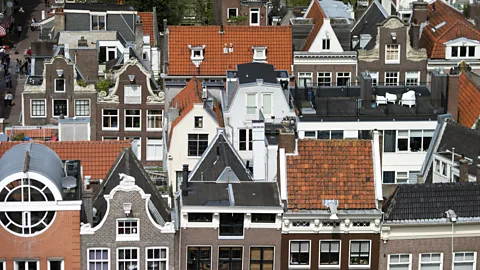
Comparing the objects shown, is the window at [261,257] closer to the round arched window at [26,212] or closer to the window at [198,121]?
the round arched window at [26,212]

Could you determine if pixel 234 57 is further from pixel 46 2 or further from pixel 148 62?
pixel 46 2

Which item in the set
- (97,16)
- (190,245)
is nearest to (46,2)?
(97,16)

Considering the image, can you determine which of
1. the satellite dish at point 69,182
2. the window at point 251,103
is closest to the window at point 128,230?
the satellite dish at point 69,182

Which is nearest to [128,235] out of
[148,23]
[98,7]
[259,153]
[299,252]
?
Answer: [299,252]

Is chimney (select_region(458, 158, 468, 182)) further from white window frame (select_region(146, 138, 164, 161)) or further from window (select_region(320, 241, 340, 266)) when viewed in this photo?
white window frame (select_region(146, 138, 164, 161))

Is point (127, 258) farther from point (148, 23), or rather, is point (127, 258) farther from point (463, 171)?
point (148, 23)

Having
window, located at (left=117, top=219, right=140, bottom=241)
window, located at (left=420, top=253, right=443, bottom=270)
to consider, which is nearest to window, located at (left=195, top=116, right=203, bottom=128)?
window, located at (left=117, top=219, right=140, bottom=241)

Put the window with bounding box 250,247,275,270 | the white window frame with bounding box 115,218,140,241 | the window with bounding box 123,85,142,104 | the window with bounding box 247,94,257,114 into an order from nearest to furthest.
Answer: the white window frame with bounding box 115,218,140,241
the window with bounding box 250,247,275,270
the window with bounding box 247,94,257,114
the window with bounding box 123,85,142,104
